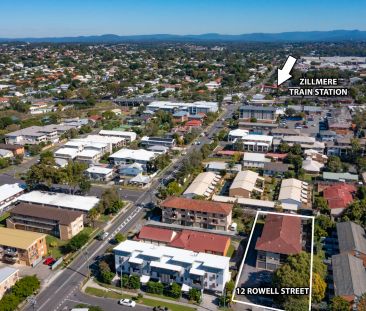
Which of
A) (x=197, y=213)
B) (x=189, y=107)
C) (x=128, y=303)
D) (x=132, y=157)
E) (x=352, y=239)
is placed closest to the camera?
(x=128, y=303)

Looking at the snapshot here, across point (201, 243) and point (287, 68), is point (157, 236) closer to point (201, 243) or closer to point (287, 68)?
point (201, 243)

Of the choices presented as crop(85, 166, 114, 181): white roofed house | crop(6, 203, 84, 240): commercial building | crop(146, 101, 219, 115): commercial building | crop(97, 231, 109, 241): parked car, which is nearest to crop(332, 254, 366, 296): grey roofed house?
crop(97, 231, 109, 241): parked car

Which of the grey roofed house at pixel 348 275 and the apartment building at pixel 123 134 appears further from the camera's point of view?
the apartment building at pixel 123 134

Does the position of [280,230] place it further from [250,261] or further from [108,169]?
[108,169]

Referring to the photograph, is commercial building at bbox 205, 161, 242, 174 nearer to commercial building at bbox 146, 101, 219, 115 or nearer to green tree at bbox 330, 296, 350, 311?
green tree at bbox 330, 296, 350, 311

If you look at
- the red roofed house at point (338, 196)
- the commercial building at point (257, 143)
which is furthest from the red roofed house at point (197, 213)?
the commercial building at point (257, 143)

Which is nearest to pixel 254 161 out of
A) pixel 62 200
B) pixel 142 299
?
pixel 62 200

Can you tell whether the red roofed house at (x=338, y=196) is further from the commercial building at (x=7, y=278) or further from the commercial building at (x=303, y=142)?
the commercial building at (x=7, y=278)
